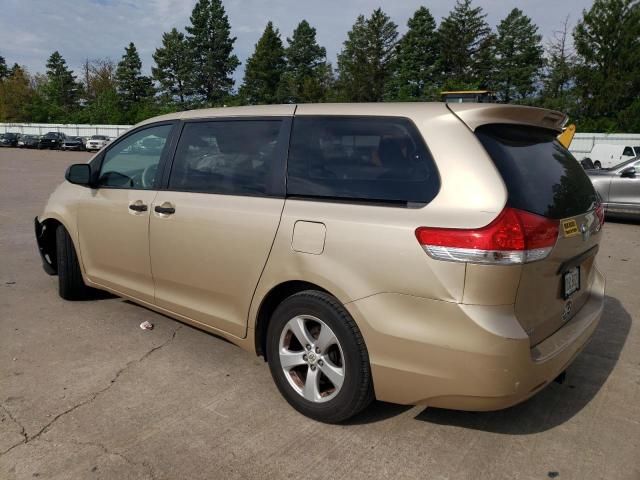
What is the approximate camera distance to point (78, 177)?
14.6 ft

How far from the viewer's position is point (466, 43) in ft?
191

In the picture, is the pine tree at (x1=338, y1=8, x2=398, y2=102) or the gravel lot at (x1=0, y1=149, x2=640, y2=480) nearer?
the gravel lot at (x1=0, y1=149, x2=640, y2=480)

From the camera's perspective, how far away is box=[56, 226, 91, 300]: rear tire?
4.82 metres

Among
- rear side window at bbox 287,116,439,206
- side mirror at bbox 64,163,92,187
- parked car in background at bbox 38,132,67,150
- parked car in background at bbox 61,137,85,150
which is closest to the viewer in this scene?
rear side window at bbox 287,116,439,206

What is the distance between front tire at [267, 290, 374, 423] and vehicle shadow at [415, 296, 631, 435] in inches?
21.8

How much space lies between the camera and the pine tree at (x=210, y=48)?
227ft

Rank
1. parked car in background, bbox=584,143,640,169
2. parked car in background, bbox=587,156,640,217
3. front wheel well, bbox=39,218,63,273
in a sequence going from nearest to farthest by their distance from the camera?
front wheel well, bbox=39,218,63,273, parked car in background, bbox=587,156,640,217, parked car in background, bbox=584,143,640,169

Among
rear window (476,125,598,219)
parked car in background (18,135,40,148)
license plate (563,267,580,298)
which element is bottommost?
parked car in background (18,135,40,148)

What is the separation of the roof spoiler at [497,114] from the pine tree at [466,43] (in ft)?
192

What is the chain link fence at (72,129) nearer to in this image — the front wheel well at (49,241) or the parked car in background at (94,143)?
the parked car in background at (94,143)

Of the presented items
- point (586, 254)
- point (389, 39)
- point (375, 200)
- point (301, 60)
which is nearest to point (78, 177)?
point (375, 200)

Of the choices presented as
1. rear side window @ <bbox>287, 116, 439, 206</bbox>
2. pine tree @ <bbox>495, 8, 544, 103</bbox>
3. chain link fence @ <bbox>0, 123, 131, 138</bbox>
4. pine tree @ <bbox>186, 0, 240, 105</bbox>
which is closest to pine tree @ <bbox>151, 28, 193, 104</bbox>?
pine tree @ <bbox>186, 0, 240, 105</bbox>

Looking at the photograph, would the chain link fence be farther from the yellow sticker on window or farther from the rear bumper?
the yellow sticker on window

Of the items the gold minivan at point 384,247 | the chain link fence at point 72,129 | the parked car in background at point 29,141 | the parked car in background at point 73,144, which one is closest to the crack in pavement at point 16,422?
the gold minivan at point 384,247
